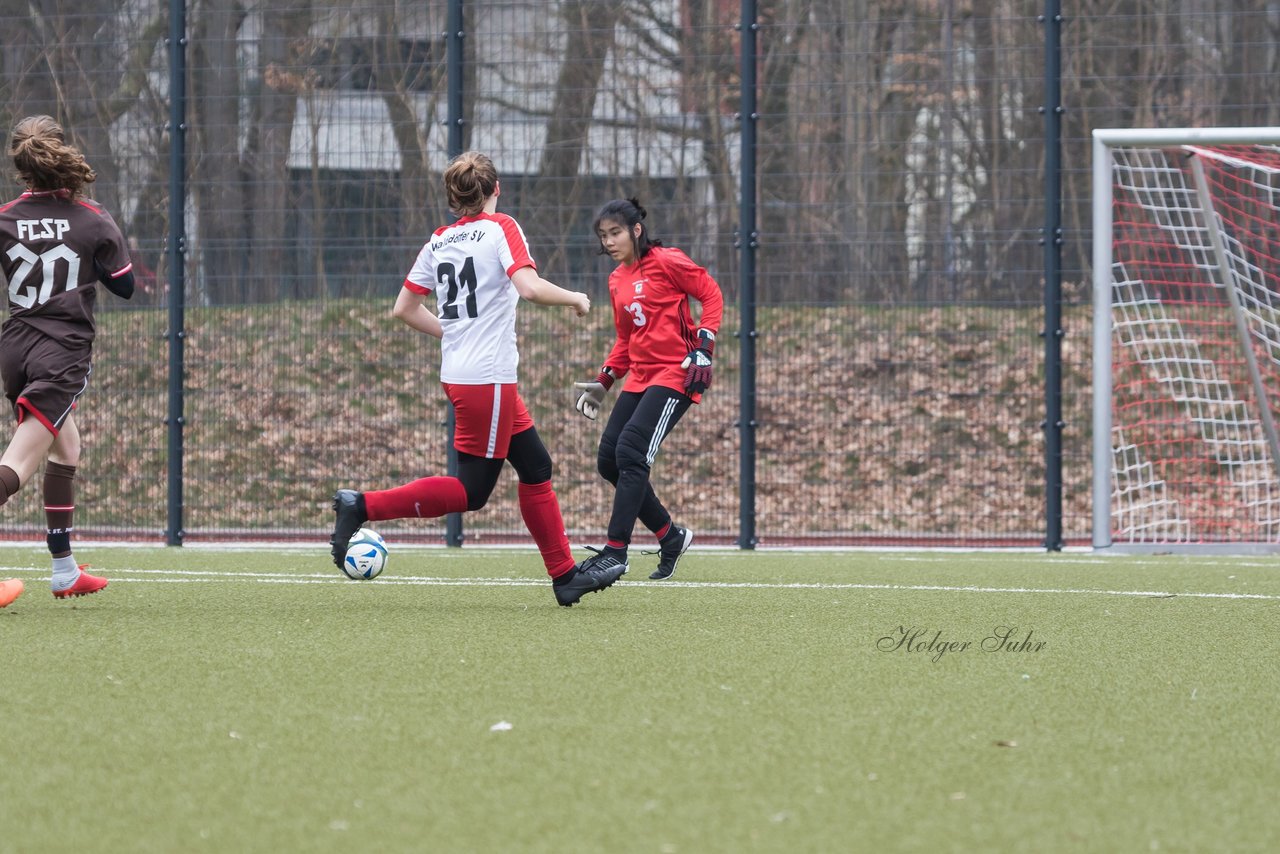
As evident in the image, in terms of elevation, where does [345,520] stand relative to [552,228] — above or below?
below

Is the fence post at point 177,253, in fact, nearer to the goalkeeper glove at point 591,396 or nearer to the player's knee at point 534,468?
the goalkeeper glove at point 591,396

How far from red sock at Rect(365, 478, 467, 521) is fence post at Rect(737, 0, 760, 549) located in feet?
14.6

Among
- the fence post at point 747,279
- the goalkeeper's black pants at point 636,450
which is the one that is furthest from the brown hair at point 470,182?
the fence post at point 747,279

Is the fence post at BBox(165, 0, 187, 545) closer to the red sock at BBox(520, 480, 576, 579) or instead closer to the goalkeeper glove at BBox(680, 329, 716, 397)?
the goalkeeper glove at BBox(680, 329, 716, 397)

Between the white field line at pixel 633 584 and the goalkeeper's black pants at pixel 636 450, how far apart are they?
505 millimetres

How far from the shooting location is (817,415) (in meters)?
11.7

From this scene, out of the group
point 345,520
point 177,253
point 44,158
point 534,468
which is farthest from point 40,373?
point 177,253

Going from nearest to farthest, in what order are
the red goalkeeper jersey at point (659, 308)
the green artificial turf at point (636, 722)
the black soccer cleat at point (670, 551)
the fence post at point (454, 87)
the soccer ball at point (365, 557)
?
the green artificial turf at point (636, 722) < the soccer ball at point (365, 557) < the red goalkeeper jersey at point (659, 308) < the black soccer cleat at point (670, 551) < the fence post at point (454, 87)

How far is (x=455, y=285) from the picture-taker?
20.1 feet

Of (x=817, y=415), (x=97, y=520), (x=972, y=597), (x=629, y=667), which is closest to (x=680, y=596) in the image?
(x=972, y=597)

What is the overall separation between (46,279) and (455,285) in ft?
4.95

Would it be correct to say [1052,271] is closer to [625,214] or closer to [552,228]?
[552,228]

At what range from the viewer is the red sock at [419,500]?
6195 mm

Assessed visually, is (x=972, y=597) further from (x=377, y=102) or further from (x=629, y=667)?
(x=377, y=102)
